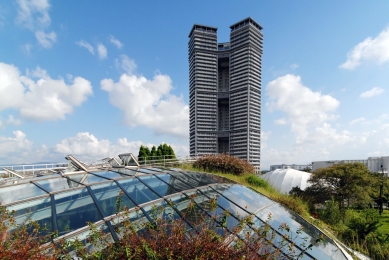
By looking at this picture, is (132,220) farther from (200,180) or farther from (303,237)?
(303,237)

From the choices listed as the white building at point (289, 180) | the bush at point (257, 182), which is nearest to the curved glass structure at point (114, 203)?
the bush at point (257, 182)

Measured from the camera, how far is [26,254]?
2.96 m

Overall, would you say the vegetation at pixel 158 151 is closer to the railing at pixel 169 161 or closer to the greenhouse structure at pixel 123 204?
the railing at pixel 169 161

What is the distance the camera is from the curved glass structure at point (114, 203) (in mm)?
4492

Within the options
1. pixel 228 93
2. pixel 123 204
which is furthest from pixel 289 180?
pixel 228 93

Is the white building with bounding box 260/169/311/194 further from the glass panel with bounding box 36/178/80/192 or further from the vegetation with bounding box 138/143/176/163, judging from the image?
the glass panel with bounding box 36/178/80/192

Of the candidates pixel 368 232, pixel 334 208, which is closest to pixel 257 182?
pixel 334 208

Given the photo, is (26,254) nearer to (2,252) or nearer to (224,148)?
(2,252)

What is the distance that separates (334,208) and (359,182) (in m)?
11.7

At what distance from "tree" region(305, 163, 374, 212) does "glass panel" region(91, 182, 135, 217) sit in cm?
1902

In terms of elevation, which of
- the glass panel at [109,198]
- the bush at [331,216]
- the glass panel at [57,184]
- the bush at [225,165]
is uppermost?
the glass panel at [57,184]

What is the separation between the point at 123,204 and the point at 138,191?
106 cm

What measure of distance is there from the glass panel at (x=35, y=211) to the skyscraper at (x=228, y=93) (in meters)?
85.8

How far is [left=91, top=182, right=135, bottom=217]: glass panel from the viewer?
4918 millimetres
